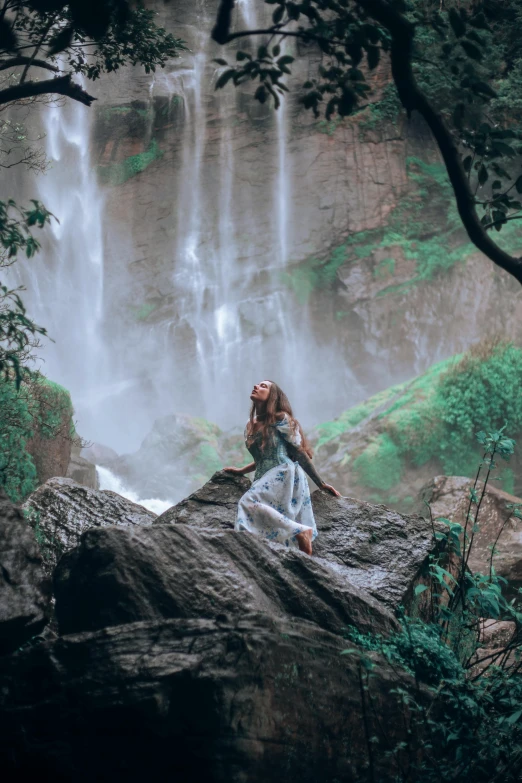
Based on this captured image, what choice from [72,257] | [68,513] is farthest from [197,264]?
[68,513]

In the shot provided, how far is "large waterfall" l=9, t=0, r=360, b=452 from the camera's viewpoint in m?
22.4

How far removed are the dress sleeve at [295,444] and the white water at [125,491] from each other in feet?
36.1

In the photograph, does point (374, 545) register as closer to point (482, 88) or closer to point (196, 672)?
point (196, 672)

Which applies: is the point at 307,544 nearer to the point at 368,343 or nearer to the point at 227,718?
the point at 227,718

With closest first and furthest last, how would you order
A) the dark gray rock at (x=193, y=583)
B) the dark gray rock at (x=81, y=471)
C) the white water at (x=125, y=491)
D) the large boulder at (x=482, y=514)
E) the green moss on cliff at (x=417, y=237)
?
1. the dark gray rock at (x=193, y=583)
2. the large boulder at (x=482, y=514)
3. the dark gray rock at (x=81, y=471)
4. the white water at (x=125, y=491)
5. the green moss on cliff at (x=417, y=237)

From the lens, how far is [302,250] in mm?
22172

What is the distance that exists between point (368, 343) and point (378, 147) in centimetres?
591

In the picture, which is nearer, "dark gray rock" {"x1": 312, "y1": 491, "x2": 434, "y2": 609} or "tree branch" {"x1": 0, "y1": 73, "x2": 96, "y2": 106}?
"tree branch" {"x1": 0, "y1": 73, "x2": 96, "y2": 106}

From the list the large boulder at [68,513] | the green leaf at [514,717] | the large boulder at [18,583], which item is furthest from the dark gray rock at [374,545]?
the large boulder at [18,583]

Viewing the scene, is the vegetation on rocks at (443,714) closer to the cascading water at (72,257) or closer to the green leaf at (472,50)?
the green leaf at (472,50)

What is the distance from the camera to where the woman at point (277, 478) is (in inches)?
200

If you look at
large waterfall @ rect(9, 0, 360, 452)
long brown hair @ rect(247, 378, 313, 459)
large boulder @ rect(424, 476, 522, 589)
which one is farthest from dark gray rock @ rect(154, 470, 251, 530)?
large waterfall @ rect(9, 0, 360, 452)

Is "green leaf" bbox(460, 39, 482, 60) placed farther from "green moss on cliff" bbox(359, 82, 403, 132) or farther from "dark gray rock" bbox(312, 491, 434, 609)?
"green moss on cliff" bbox(359, 82, 403, 132)

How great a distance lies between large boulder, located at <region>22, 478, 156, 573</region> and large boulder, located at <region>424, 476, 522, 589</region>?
14.9 ft
